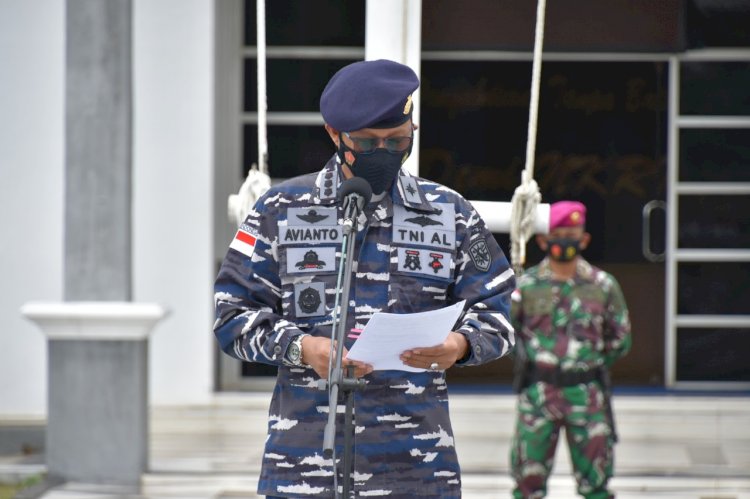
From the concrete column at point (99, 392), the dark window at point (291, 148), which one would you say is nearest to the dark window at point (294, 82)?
the dark window at point (291, 148)

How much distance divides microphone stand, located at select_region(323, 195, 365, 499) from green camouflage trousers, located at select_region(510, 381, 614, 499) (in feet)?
14.1

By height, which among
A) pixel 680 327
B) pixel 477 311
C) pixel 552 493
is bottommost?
pixel 552 493

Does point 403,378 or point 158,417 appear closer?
point 403,378

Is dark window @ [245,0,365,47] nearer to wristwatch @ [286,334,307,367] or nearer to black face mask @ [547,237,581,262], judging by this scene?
black face mask @ [547,237,581,262]

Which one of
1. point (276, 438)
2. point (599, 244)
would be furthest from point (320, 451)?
point (599, 244)

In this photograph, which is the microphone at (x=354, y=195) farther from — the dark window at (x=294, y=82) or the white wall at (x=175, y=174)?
the dark window at (x=294, y=82)

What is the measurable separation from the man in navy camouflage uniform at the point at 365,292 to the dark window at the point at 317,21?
6.58 m

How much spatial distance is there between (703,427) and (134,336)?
12.4 feet

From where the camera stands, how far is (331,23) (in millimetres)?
9836

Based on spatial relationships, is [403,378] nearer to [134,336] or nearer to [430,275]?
[430,275]

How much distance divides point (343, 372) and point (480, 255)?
49cm

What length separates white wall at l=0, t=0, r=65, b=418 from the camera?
9367 millimetres

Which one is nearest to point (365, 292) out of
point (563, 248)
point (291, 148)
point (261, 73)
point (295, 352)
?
point (295, 352)

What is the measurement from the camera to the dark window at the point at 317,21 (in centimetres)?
982
